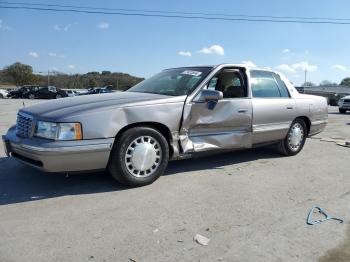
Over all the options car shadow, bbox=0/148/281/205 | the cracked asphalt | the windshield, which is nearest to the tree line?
the windshield

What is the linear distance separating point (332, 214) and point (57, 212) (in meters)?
2.78

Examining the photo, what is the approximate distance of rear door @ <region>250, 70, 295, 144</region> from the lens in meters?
5.75

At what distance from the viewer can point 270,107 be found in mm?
5938

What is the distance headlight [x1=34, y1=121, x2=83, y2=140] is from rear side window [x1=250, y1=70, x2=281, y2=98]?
9.54ft

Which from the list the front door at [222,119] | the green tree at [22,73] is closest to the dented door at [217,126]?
the front door at [222,119]

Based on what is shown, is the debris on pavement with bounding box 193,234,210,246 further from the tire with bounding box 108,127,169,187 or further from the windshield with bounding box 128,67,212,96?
the windshield with bounding box 128,67,212,96

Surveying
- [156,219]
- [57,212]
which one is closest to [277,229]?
[156,219]

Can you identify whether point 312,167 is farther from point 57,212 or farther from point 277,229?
point 57,212

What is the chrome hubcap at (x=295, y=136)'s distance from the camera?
6.53m

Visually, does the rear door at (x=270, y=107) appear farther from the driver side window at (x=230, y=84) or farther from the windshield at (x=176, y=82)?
the windshield at (x=176, y=82)

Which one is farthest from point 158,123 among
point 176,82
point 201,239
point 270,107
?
point 270,107

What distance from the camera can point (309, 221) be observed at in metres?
3.62

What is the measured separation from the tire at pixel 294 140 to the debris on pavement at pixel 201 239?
3675 mm

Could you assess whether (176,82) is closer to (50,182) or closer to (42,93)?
(50,182)
